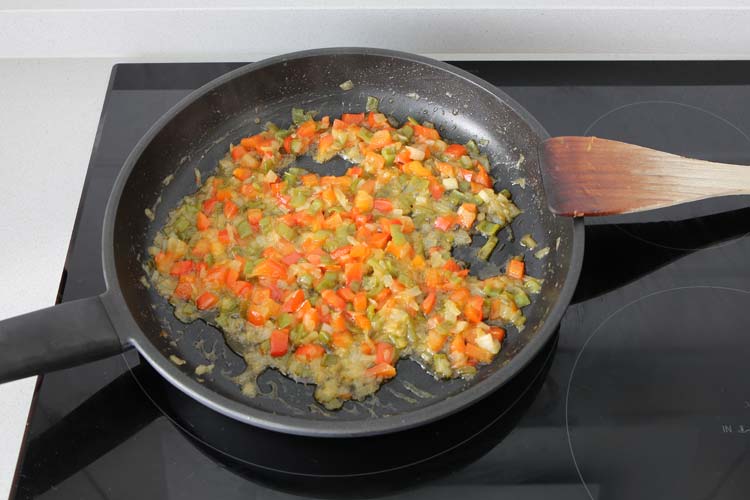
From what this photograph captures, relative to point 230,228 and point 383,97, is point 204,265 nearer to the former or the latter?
point 230,228

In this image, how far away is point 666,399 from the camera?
4.59 feet

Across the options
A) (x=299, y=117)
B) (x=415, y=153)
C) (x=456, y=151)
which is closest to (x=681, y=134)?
(x=456, y=151)

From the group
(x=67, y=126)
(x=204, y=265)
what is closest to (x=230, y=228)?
(x=204, y=265)

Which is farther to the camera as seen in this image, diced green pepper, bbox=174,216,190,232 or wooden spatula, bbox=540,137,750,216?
diced green pepper, bbox=174,216,190,232

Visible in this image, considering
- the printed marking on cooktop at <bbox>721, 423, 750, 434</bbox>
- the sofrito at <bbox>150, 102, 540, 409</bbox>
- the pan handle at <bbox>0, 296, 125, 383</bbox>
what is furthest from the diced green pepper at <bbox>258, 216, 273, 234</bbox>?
the printed marking on cooktop at <bbox>721, 423, 750, 434</bbox>

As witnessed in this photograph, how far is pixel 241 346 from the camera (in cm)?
149

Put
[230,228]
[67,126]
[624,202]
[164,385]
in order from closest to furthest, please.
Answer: [164,385]
[624,202]
[230,228]
[67,126]

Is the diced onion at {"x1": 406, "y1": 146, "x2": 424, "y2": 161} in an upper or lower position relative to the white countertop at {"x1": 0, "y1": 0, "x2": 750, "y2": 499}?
lower

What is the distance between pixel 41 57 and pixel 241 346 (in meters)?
1.11

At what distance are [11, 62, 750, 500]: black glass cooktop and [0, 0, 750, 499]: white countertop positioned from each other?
259mm

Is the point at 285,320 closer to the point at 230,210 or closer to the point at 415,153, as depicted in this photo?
the point at 230,210

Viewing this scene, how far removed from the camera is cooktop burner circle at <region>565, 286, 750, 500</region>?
4.27 feet

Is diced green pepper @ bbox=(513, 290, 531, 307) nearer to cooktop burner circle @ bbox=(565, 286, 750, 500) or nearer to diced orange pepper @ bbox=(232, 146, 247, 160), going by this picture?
cooktop burner circle @ bbox=(565, 286, 750, 500)

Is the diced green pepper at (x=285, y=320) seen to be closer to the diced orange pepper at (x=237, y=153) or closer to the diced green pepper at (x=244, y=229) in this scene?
the diced green pepper at (x=244, y=229)
